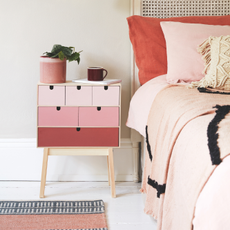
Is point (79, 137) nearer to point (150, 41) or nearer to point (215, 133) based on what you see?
point (150, 41)

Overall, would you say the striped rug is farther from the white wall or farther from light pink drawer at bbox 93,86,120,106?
light pink drawer at bbox 93,86,120,106

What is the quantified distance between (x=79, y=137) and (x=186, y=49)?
78 centimetres

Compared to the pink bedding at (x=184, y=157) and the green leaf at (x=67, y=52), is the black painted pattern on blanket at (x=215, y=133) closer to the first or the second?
the pink bedding at (x=184, y=157)

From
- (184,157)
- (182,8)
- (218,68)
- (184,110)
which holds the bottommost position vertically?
(184,157)

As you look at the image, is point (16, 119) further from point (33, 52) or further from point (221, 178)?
point (221, 178)

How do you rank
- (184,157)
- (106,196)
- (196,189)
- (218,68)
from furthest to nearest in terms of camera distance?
(106,196)
(218,68)
(184,157)
(196,189)

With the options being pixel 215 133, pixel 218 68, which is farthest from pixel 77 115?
pixel 215 133

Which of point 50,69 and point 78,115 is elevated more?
point 50,69

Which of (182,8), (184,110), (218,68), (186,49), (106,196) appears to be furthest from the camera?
(182,8)

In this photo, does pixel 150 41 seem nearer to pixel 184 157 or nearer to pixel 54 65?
pixel 54 65

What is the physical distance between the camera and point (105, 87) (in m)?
1.76

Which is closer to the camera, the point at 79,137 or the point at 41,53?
Result: the point at 79,137

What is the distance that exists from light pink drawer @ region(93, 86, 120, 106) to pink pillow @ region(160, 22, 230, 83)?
32cm

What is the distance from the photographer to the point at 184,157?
87 cm
